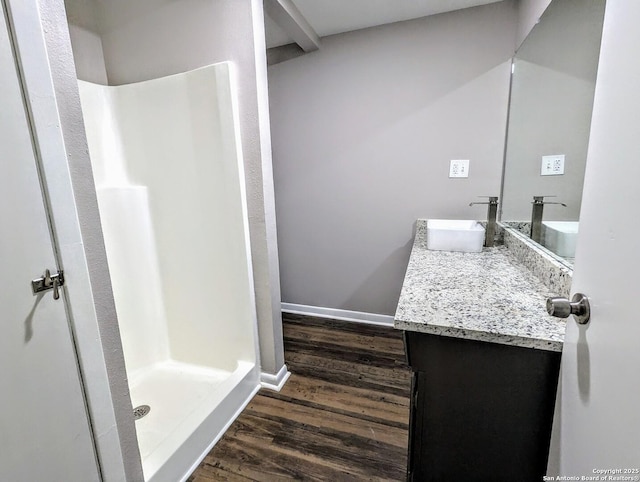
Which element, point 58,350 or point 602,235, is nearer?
point 602,235

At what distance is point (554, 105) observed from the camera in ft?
4.53

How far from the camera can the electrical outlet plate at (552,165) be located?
4.34ft

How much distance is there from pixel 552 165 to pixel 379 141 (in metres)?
1.12

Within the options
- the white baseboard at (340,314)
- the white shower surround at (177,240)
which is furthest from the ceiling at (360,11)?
the white baseboard at (340,314)

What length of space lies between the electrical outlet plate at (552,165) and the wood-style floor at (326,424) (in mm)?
1390

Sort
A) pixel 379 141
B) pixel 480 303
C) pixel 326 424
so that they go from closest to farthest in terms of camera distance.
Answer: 1. pixel 480 303
2. pixel 326 424
3. pixel 379 141

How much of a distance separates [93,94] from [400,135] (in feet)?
6.42

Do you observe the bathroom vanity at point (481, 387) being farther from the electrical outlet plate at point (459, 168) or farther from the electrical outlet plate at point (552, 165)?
the electrical outlet plate at point (459, 168)

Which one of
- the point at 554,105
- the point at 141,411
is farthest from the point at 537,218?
the point at 141,411

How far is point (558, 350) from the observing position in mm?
719

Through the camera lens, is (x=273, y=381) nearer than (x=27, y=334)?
No

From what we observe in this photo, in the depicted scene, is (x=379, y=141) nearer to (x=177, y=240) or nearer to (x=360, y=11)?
(x=360, y=11)

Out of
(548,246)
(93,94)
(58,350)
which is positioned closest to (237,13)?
(93,94)

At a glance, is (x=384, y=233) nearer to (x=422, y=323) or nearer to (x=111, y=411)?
(x=422, y=323)
